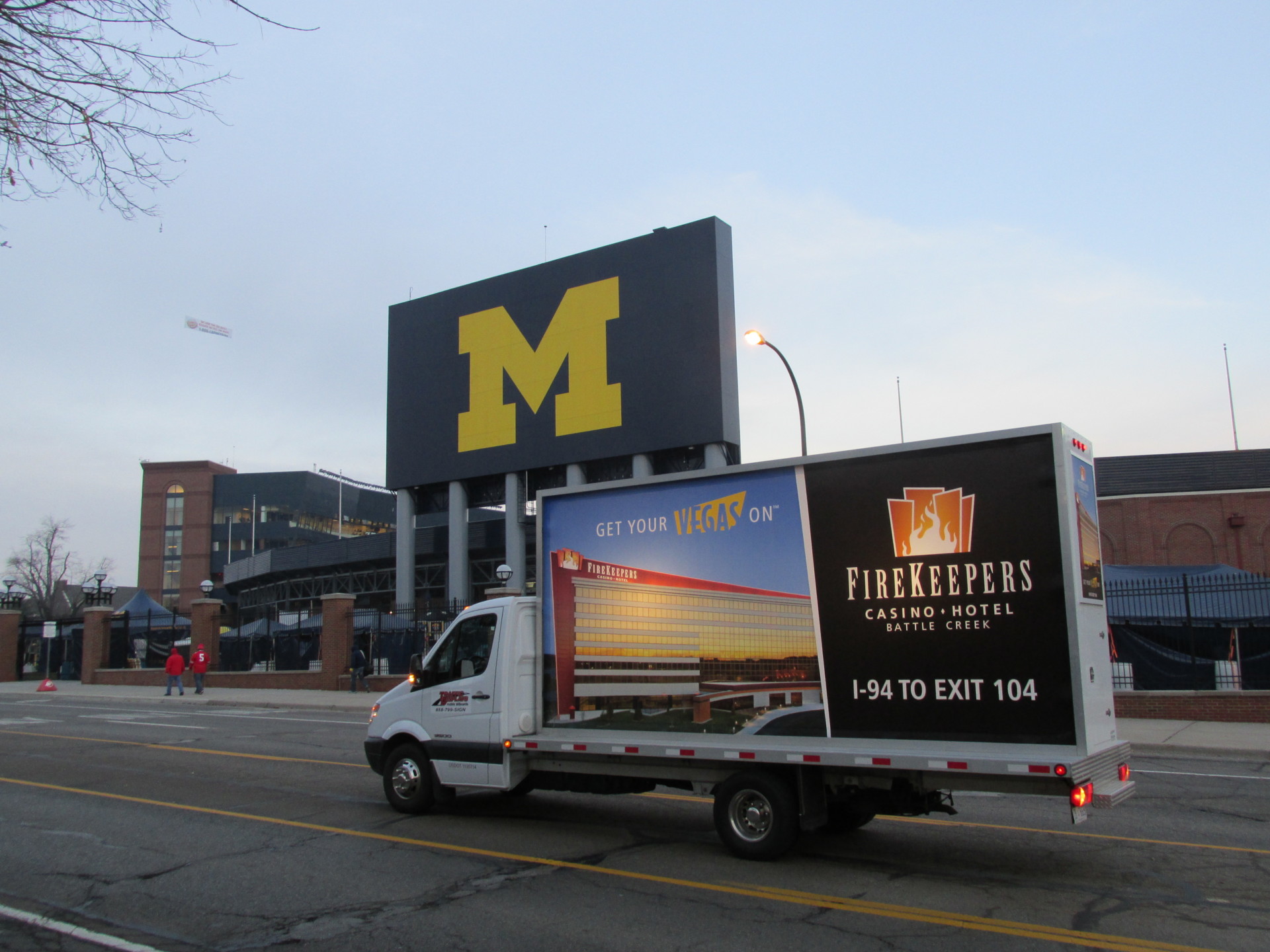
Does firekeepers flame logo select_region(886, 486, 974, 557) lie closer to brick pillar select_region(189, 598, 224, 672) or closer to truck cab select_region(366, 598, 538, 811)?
truck cab select_region(366, 598, 538, 811)

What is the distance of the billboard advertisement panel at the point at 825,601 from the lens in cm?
704

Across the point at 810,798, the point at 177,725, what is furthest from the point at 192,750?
the point at 810,798

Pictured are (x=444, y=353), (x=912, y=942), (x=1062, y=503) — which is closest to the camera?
(x=912, y=942)

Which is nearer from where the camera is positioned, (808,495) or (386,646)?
(808,495)

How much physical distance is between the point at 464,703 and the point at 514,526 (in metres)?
31.3

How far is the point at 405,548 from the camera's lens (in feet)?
147

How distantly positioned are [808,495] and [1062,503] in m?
2.02

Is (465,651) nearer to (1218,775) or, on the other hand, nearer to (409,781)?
(409,781)

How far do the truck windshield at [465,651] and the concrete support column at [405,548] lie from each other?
33361 mm

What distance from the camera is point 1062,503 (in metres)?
6.93

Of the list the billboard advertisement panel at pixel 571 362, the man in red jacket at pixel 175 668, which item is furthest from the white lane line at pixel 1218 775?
the man in red jacket at pixel 175 668

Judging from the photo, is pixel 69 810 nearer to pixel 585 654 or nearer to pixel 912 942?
pixel 585 654

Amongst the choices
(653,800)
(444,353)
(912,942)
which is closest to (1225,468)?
(444,353)

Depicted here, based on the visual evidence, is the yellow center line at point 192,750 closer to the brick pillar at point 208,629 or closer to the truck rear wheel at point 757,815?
the truck rear wheel at point 757,815
